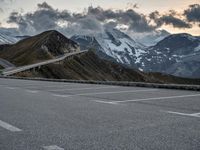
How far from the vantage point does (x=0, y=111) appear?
10.1 m

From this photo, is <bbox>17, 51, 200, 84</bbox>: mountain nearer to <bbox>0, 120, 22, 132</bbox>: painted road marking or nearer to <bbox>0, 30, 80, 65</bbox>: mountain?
<bbox>0, 30, 80, 65</bbox>: mountain

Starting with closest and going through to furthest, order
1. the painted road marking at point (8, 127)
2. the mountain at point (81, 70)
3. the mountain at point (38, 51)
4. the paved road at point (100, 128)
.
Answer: the paved road at point (100, 128), the painted road marking at point (8, 127), the mountain at point (81, 70), the mountain at point (38, 51)

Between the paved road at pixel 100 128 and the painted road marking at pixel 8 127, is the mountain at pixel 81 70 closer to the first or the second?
the paved road at pixel 100 128

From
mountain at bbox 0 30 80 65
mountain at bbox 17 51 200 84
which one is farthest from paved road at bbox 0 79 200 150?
mountain at bbox 0 30 80 65

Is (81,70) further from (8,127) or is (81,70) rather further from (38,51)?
(8,127)

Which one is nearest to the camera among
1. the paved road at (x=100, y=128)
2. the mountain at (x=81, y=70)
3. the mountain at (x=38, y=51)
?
the paved road at (x=100, y=128)

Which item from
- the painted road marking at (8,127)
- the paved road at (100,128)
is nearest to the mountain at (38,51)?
the paved road at (100,128)

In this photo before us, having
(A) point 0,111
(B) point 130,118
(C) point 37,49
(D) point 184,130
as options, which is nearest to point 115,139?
(D) point 184,130

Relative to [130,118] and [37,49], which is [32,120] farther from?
[37,49]

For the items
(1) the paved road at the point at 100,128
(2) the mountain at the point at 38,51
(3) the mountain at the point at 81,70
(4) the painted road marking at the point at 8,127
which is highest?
(2) the mountain at the point at 38,51

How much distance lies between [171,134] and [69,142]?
1.80 m

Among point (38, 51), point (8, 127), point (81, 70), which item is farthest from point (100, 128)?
point (38, 51)

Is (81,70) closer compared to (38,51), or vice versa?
(81,70)

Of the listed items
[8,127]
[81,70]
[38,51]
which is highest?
[38,51]
